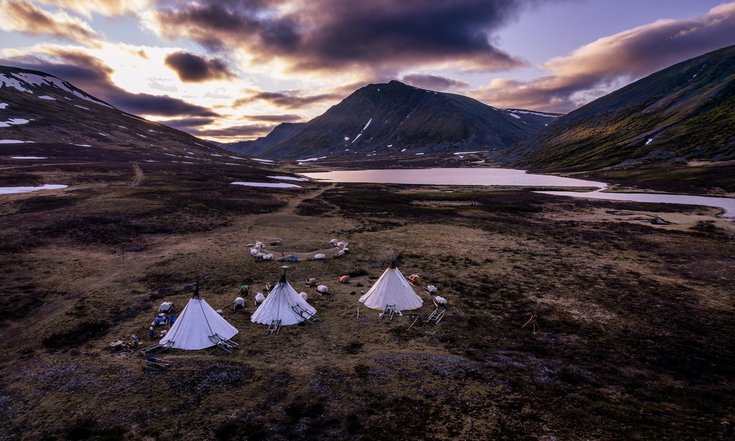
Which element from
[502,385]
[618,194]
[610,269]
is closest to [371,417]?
[502,385]

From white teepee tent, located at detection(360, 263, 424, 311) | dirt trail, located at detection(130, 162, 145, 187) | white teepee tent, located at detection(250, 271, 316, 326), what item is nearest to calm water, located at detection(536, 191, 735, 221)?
white teepee tent, located at detection(360, 263, 424, 311)

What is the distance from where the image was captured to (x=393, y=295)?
1035 inches

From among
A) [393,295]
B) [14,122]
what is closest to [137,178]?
[393,295]

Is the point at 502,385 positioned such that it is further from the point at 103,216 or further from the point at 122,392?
the point at 103,216

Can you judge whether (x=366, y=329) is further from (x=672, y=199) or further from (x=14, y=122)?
(x=14, y=122)

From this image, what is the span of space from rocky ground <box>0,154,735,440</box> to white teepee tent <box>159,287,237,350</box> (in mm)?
846

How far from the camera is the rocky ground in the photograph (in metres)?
14.8

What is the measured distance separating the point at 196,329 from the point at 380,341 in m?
10.6

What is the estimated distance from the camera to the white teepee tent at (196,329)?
2055 centimetres

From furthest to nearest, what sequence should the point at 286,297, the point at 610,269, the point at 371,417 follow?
the point at 610,269 < the point at 286,297 < the point at 371,417

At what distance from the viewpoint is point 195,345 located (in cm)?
2048

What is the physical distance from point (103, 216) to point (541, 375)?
5684cm

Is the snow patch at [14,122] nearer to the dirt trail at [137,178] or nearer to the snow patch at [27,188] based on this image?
the dirt trail at [137,178]

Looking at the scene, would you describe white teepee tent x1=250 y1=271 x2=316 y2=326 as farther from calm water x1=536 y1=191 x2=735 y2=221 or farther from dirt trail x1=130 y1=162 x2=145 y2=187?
dirt trail x1=130 y1=162 x2=145 y2=187
